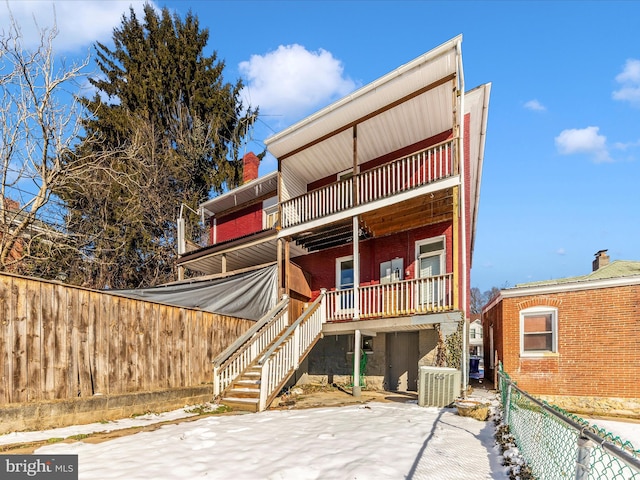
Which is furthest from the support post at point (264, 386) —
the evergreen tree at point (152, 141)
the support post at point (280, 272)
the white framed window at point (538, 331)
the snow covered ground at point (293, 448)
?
the evergreen tree at point (152, 141)

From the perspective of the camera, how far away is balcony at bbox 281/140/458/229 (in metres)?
10.9

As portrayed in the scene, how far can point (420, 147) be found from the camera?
12.7 m

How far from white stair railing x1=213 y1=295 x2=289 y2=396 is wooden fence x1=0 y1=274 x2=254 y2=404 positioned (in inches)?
16.2

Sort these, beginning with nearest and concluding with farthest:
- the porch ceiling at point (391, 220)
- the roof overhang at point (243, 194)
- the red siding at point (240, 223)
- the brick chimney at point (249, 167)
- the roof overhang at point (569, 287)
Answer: the roof overhang at point (569, 287) → the porch ceiling at point (391, 220) → the roof overhang at point (243, 194) → the red siding at point (240, 223) → the brick chimney at point (249, 167)

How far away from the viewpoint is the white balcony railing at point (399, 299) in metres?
10.2

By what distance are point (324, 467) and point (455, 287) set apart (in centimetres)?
644

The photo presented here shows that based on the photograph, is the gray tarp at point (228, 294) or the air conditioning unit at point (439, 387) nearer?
the air conditioning unit at point (439, 387)

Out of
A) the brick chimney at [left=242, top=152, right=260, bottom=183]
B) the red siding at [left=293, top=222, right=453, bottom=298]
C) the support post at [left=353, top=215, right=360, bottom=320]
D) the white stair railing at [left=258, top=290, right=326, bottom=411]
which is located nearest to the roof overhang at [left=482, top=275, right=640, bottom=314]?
the red siding at [left=293, top=222, right=453, bottom=298]

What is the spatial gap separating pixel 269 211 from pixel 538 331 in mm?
11318

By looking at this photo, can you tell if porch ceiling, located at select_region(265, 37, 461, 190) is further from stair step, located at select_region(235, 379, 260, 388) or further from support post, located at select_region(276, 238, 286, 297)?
stair step, located at select_region(235, 379, 260, 388)

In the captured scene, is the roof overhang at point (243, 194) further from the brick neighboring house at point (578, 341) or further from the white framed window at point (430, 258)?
the brick neighboring house at point (578, 341)

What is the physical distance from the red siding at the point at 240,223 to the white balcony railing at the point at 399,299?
6577 millimetres

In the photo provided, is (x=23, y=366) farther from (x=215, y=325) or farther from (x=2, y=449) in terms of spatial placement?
(x=215, y=325)

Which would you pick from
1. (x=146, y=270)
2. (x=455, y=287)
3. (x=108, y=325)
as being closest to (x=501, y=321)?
(x=455, y=287)
